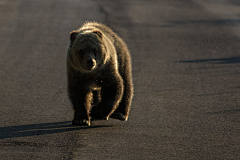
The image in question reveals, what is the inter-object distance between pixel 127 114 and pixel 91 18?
32.8 ft

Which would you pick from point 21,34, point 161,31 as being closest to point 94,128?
point 21,34

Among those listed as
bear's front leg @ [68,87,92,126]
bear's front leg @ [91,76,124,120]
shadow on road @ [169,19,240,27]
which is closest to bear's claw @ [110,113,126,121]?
bear's front leg @ [91,76,124,120]

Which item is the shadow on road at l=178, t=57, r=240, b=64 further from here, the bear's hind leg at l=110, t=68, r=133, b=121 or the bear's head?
the bear's head

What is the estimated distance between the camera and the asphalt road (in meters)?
6.36

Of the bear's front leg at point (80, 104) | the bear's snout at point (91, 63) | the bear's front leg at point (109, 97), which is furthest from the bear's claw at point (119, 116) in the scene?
the bear's snout at point (91, 63)

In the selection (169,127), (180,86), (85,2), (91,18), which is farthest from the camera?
(85,2)

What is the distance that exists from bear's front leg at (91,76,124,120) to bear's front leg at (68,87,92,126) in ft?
0.58

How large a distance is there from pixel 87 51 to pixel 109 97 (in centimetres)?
80

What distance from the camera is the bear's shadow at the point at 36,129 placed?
6.70 metres

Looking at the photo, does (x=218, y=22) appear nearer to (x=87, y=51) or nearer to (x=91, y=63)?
(x=87, y=51)

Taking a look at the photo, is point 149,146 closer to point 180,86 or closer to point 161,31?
point 180,86

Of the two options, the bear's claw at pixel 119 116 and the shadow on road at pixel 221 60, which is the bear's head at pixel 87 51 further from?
the shadow on road at pixel 221 60

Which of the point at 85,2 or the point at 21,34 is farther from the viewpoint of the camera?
the point at 85,2

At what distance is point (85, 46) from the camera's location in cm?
681
